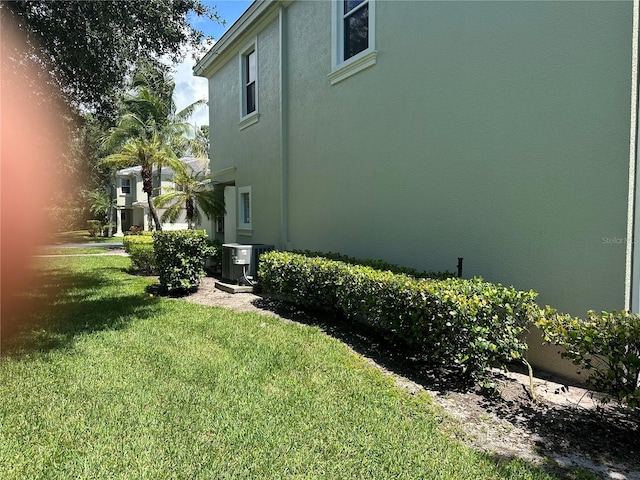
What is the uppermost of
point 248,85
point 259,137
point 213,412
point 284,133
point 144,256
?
point 248,85

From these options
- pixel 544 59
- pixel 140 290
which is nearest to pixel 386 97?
pixel 544 59

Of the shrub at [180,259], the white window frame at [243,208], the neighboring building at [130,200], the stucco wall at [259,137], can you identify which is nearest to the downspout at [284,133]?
the stucco wall at [259,137]

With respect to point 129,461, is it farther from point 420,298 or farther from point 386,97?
point 386,97

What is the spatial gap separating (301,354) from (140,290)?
6.02 m

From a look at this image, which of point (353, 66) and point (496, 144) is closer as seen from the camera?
point (496, 144)

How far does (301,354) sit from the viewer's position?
16.0 ft

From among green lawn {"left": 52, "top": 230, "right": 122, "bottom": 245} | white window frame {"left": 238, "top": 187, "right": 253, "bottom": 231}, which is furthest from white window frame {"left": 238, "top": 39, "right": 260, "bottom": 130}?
green lawn {"left": 52, "top": 230, "right": 122, "bottom": 245}

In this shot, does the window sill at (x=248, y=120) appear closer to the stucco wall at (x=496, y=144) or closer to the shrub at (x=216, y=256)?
the shrub at (x=216, y=256)

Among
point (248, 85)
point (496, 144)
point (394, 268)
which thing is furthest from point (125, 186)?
point (496, 144)

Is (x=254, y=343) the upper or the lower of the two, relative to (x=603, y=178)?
lower

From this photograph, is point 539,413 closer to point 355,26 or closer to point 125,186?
point 355,26

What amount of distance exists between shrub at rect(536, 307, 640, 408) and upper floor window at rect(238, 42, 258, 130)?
32.9ft

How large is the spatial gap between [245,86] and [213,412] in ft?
35.7

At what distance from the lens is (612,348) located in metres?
3.12
